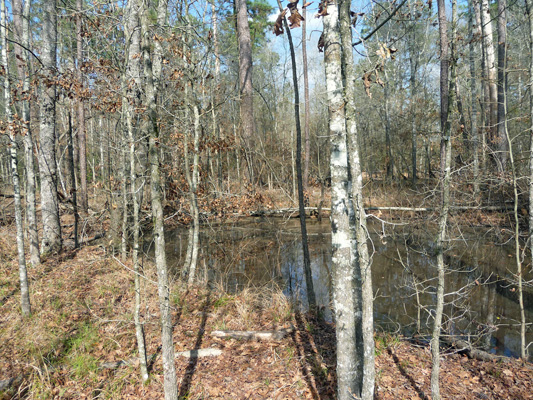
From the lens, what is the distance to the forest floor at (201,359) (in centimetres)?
407

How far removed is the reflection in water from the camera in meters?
5.93

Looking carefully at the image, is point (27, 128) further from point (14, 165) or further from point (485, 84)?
point (485, 84)

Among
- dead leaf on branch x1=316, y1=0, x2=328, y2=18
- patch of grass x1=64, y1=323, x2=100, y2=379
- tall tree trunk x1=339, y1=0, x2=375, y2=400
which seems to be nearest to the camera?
tall tree trunk x1=339, y1=0, x2=375, y2=400

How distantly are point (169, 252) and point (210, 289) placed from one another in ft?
13.3

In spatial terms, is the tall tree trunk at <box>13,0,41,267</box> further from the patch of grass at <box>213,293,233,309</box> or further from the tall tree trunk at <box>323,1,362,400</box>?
the tall tree trunk at <box>323,1,362,400</box>

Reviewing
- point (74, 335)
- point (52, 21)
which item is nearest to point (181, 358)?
point (74, 335)

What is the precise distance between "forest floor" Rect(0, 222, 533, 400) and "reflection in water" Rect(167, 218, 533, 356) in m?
0.74

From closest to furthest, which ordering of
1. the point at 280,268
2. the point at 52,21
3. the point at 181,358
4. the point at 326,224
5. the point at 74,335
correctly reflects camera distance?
the point at 181,358
the point at 74,335
the point at 52,21
the point at 280,268
the point at 326,224

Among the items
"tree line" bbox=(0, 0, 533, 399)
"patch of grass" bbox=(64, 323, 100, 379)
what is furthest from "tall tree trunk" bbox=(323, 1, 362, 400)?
"patch of grass" bbox=(64, 323, 100, 379)

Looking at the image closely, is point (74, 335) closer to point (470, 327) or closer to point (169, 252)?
point (169, 252)

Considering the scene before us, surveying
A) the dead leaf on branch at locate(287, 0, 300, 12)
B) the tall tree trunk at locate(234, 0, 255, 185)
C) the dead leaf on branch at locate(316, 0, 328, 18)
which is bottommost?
the dead leaf on branch at locate(287, 0, 300, 12)

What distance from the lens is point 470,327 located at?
19.7 ft

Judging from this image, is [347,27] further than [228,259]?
No

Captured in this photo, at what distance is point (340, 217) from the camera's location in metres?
3.05
